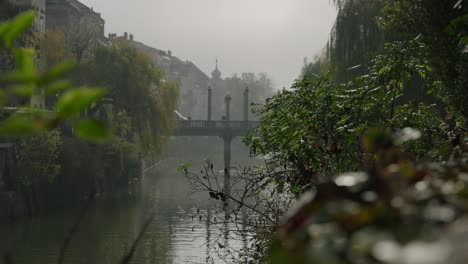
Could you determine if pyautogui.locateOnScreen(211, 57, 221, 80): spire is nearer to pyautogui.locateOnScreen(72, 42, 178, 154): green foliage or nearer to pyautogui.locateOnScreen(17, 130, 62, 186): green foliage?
pyautogui.locateOnScreen(72, 42, 178, 154): green foliage

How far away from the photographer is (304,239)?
2.82 feet

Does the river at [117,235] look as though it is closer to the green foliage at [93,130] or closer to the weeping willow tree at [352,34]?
the weeping willow tree at [352,34]

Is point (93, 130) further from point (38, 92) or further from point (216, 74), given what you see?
point (216, 74)

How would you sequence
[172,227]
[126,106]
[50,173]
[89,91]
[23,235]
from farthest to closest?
[126,106]
[50,173]
[172,227]
[23,235]
[89,91]

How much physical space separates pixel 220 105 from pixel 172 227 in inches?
3928

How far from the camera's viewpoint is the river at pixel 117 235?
2078cm

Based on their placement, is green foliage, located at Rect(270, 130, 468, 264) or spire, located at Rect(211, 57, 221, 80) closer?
green foliage, located at Rect(270, 130, 468, 264)

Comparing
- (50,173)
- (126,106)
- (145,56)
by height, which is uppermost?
(145,56)

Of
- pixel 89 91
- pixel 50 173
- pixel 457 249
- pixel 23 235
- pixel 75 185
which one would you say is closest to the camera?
pixel 457 249

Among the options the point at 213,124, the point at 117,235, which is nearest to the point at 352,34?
the point at 117,235

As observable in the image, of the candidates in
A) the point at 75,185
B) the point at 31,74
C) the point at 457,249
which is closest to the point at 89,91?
the point at 31,74

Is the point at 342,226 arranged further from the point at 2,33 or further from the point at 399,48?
the point at 399,48

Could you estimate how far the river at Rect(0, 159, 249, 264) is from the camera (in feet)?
68.2

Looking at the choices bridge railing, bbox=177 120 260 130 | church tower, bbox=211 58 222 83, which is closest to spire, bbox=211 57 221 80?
church tower, bbox=211 58 222 83
